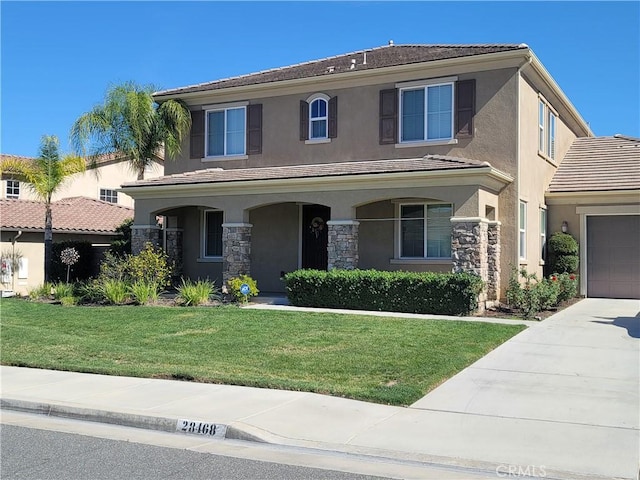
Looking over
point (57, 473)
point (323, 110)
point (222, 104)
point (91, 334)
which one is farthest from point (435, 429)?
point (222, 104)

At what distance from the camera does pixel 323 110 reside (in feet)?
67.8

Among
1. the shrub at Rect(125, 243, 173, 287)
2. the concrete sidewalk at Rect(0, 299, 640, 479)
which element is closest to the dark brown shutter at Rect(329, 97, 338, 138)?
the shrub at Rect(125, 243, 173, 287)

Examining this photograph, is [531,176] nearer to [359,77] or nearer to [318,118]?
[359,77]

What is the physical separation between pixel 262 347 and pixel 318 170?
26.8 ft

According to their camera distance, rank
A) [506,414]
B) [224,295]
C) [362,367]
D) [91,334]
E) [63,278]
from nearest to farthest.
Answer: [506,414]
[362,367]
[91,334]
[224,295]
[63,278]

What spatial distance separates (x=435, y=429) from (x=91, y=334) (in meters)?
8.92

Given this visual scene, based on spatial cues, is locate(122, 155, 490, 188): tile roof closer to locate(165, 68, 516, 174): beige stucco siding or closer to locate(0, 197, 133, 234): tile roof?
locate(165, 68, 516, 174): beige stucco siding

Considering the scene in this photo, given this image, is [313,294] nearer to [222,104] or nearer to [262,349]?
[262,349]

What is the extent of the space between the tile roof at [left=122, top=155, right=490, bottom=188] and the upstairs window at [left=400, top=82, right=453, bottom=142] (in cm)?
80

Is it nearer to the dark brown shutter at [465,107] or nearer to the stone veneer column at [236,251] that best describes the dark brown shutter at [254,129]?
the stone veneer column at [236,251]

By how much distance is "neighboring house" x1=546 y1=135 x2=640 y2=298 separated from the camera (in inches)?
778

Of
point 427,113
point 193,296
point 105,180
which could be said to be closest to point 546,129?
point 427,113

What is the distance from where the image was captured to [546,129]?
2105 centimetres

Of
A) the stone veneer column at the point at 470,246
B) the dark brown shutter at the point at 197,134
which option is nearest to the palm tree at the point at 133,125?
the dark brown shutter at the point at 197,134
